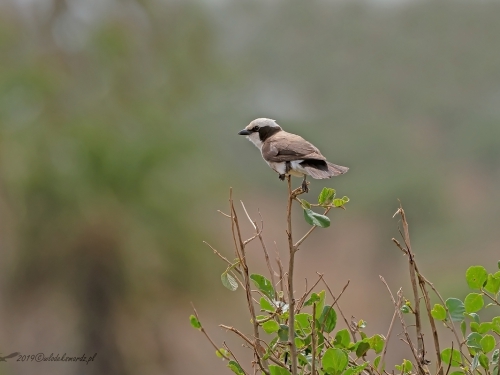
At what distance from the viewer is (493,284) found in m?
0.68

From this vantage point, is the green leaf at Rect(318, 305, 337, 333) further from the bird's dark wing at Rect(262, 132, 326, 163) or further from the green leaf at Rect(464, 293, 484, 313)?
the bird's dark wing at Rect(262, 132, 326, 163)

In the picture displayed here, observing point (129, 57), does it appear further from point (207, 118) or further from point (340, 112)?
point (340, 112)

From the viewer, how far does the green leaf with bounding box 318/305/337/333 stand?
688 mm

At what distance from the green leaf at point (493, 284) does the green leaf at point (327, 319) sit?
0.58ft

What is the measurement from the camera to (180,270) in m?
3.64

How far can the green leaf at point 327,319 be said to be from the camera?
69 centimetres

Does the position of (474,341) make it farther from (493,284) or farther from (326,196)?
(326,196)

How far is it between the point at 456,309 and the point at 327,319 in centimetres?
15

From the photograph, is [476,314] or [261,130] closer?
[476,314]

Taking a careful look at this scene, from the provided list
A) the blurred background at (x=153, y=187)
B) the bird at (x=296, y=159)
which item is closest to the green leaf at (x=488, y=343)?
the bird at (x=296, y=159)

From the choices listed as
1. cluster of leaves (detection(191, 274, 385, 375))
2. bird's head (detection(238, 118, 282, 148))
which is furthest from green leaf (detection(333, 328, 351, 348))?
bird's head (detection(238, 118, 282, 148))

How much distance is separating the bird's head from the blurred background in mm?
1809

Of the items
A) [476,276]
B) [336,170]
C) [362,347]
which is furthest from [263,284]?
[336,170]

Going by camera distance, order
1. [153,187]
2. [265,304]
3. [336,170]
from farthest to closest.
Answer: [153,187] < [336,170] < [265,304]
